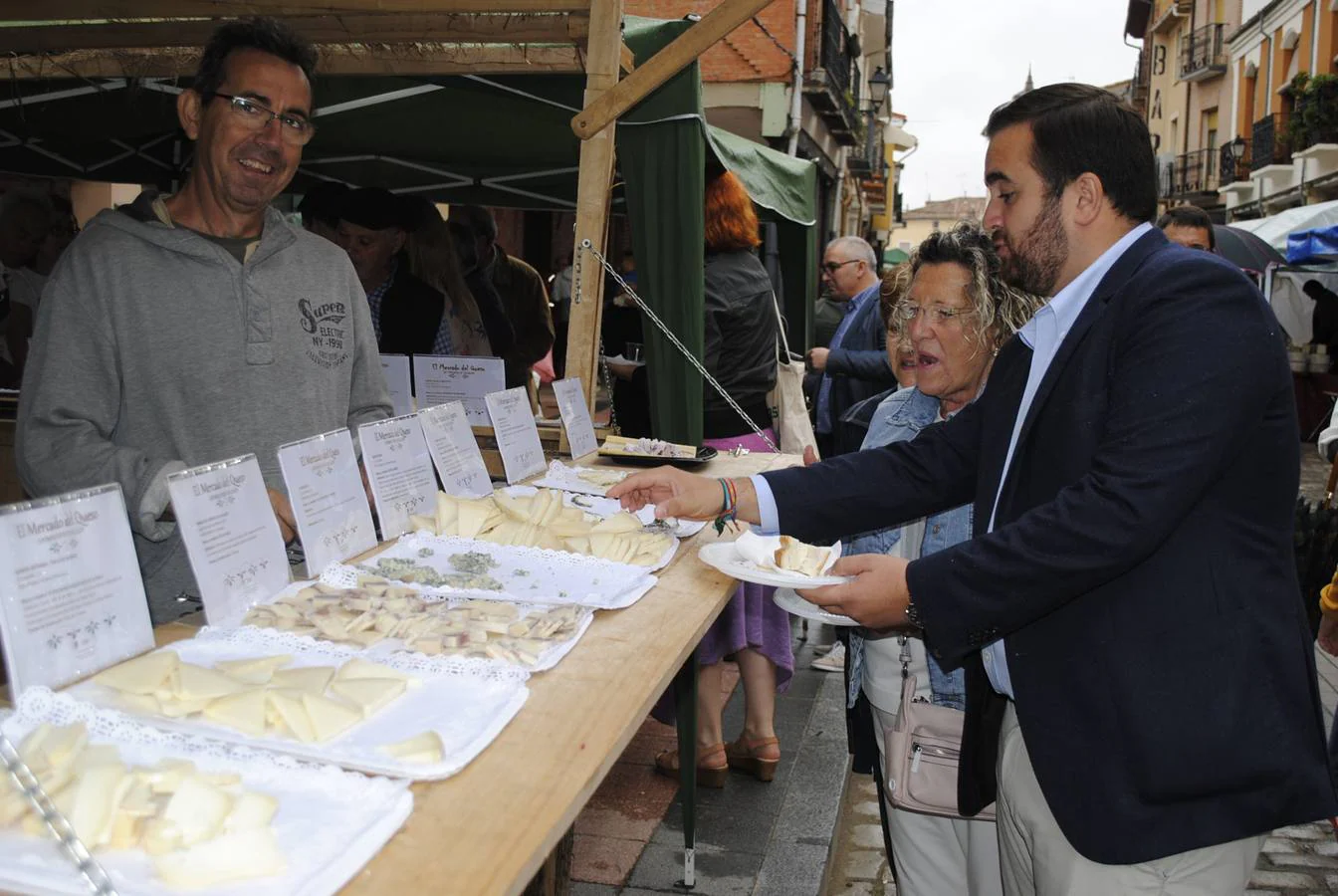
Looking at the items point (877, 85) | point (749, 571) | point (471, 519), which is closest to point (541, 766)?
point (749, 571)

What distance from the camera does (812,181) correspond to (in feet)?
28.3

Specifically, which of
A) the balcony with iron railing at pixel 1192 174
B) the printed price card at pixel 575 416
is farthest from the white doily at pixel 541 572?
the balcony with iron railing at pixel 1192 174

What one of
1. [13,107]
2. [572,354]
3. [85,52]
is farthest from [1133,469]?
[13,107]

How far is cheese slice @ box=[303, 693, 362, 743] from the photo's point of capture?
53.3 inches

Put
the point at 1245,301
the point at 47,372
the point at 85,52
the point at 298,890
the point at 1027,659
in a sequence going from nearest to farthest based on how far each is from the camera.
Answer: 1. the point at 298,890
2. the point at 1245,301
3. the point at 1027,659
4. the point at 47,372
5. the point at 85,52

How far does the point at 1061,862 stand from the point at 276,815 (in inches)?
51.9

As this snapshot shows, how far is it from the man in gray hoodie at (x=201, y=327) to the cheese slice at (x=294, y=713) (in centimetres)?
94

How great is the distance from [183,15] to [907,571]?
345 centimetres

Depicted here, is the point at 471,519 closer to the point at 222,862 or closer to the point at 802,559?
the point at 802,559

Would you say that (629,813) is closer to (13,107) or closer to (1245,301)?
(1245,301)

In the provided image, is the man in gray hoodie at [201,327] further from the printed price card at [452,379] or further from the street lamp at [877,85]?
the street lamp at [877,85]

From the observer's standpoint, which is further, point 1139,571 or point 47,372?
point 47,372

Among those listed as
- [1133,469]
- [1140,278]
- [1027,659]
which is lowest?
[1027,659]

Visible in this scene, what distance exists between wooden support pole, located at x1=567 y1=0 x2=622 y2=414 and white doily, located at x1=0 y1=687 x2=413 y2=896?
9.31 ft
